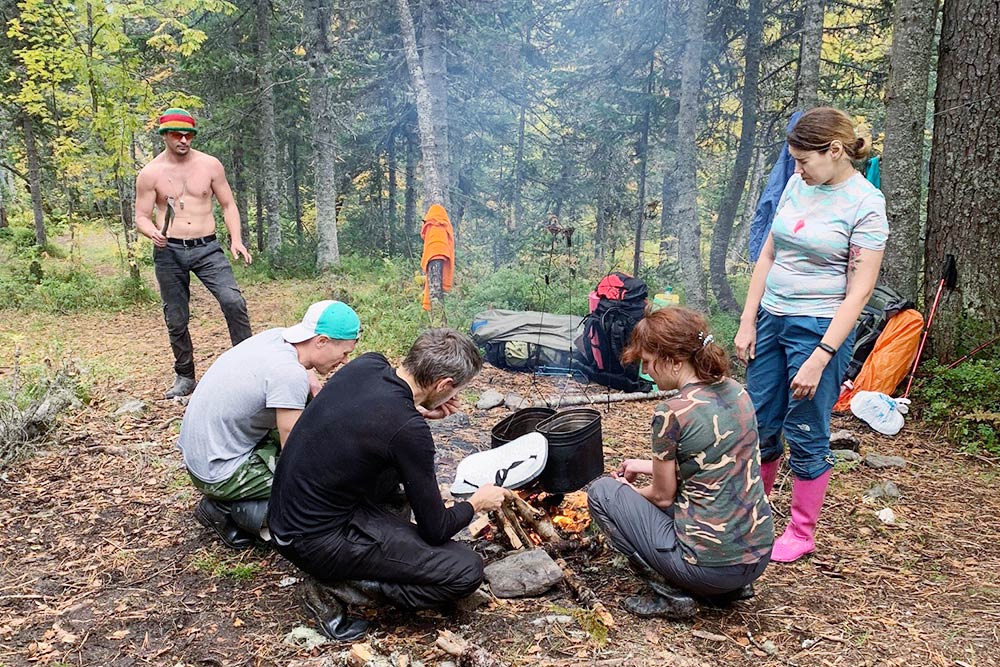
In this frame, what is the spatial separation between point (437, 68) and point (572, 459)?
395 inches

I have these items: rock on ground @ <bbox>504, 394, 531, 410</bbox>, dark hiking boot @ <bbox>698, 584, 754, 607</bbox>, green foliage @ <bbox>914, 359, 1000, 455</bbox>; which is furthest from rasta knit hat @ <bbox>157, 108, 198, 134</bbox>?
green foliage @ <bbox>914, 359, 1000, 455</bbox>

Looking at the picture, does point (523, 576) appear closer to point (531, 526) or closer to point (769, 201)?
point (531, 526)

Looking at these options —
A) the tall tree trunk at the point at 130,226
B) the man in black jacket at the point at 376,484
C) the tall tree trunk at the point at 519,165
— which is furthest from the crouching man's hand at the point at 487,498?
the tall tree trunk at the point at 519,165

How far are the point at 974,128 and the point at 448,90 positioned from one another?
1053 cm

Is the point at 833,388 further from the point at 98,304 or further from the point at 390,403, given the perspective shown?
the point at 98,304

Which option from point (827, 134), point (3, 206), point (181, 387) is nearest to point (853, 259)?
point (827, 134)

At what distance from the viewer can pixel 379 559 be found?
248 cm

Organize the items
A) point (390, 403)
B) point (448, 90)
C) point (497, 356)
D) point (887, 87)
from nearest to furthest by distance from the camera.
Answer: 1. point (390, 403)
2. point (887, 87)
3. point (497, 356)
4. point (448, 90)

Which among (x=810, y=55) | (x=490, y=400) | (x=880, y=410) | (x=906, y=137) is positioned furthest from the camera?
(x=810, y=55)

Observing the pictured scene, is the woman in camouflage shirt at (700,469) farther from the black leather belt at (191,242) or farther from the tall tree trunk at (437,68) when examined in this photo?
the tall tree trunk at (437,68)

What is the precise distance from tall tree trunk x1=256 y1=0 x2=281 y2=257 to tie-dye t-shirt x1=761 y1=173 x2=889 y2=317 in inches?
445


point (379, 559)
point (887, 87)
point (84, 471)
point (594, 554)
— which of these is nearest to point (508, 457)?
point (594, 554)

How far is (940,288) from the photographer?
5.05 m

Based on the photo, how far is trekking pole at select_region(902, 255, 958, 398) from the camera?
16.4 ft
